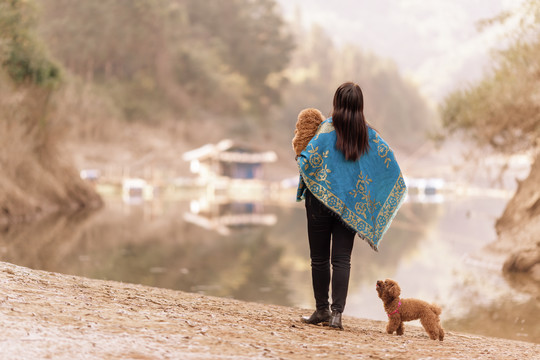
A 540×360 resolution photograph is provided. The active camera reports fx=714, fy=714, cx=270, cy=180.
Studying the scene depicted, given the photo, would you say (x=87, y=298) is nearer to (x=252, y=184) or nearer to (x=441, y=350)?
(x=441, y=350)

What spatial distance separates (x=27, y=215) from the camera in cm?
1958

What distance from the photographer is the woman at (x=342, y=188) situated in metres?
5.19

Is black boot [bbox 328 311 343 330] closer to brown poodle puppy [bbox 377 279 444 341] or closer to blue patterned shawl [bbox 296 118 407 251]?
brown poodle puppy [bbox 377 279 444 341]

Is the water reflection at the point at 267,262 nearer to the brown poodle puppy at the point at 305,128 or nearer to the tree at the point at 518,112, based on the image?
the tree at the point at 518,112

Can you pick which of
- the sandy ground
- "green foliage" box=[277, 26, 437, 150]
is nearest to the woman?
the sandy ground

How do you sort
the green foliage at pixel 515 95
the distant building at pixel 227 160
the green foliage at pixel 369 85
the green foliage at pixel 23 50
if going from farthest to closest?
the green foliage at pixel 369 85 → the distant building at pixel 227 160 → the green foliage at pixel 23 50 → the green foliage at pixel 515 95

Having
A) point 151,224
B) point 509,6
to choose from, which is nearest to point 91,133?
point 151,224

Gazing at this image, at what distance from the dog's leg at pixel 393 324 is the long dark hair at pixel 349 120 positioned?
1265 millimetres

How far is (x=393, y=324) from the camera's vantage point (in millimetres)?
5414

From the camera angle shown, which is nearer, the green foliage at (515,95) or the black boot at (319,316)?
the black boot at (319,316)

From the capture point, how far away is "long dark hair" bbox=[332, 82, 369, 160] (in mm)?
5172

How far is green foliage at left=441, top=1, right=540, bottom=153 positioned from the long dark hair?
11490 mm

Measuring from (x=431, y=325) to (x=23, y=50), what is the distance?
18919mm

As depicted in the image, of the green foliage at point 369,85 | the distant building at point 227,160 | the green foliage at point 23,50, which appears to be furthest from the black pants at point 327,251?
the green foliage at point 369,85
